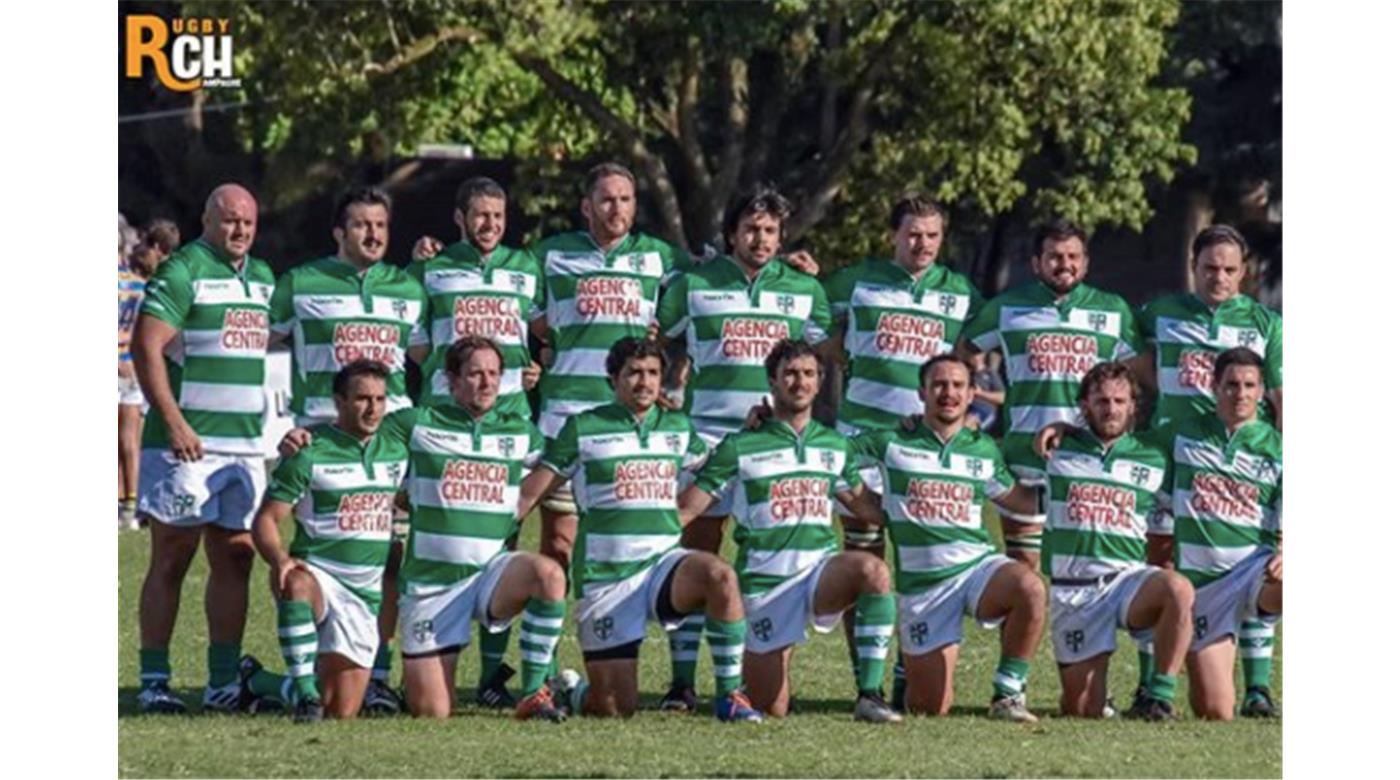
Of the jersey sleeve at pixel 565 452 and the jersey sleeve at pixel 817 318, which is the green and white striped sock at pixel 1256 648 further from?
the jersey sleeve at pixel 565 452

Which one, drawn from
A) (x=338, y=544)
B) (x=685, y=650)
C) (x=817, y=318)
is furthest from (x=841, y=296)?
(x=338, y=544)

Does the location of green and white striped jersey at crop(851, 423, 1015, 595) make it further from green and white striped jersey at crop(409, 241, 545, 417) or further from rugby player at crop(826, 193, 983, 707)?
green and white striped jersey at crop(409, 241, 545, 417)

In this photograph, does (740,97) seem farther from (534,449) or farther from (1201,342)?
(534,449)

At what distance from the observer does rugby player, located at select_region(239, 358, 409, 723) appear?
11.0 m

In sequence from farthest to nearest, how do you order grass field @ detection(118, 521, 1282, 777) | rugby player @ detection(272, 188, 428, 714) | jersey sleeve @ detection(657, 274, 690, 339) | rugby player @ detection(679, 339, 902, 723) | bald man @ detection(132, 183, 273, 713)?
jersey sleeve @ detection(657, 274, 690, 339) → rugby player @ detection(272, 188, 428, 714) → bald man @ detection(132, 183, 273, 713) → rugby player @ detection(679, 339, 902, 723) → grass field @ detection(118, 521, 1282, 777)

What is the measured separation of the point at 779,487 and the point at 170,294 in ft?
7.43

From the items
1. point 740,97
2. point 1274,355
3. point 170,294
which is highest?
point 740,97

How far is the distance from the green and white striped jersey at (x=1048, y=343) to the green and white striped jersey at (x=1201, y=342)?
15 centimetres

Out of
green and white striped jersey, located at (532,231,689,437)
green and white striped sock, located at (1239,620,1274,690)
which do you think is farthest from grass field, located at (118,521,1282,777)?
green and white striped jersey, located at (532,231,689,437)

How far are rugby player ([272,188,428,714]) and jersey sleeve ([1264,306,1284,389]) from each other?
124 inches

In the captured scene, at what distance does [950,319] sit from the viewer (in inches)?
473

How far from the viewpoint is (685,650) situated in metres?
11.6

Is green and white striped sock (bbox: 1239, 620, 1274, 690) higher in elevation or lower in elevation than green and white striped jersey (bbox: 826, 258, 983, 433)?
lower

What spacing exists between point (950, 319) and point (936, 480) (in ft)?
2.68
